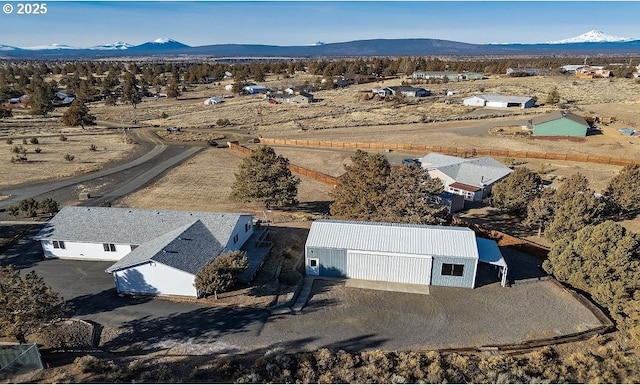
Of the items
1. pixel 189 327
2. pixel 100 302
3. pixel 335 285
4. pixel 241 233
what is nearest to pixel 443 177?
pixel 335 285

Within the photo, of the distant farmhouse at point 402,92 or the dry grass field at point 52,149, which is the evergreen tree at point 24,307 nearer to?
the dry grass field at point 52,149

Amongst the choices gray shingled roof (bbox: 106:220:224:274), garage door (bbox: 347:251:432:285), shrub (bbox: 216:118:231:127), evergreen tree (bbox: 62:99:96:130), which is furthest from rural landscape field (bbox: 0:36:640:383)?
shrub (bbox: 216:118:231:127)

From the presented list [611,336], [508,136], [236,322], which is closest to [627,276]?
[611,336]

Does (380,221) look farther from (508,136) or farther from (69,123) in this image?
(69,123)

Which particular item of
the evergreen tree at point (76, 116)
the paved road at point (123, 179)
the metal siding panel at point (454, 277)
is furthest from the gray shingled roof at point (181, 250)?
the evergreen tree at point (76, 116)

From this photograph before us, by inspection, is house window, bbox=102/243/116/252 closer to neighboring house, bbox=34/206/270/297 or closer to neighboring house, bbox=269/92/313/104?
neighboring house, bbox=34/206/270/297

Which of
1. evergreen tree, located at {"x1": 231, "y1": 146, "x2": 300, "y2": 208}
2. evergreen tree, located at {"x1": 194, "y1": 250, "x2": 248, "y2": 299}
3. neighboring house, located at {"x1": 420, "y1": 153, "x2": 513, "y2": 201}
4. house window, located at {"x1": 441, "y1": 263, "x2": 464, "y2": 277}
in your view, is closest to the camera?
evergreen tree, located at {"x1": 194, "y1": 250, "x2": 248, "y2": 299}

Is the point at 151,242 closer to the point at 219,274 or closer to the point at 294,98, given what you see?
the point at 219,274
